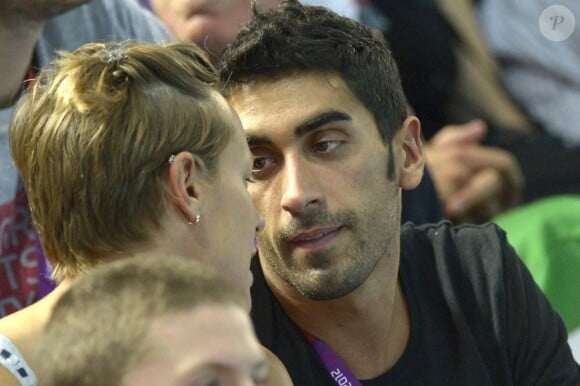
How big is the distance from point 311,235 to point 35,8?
763 millimetres

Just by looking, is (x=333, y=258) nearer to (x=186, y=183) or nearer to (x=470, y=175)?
(x=186, y=183)

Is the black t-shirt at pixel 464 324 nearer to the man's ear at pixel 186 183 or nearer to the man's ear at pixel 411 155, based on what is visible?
the man's ear at pixel 411 155

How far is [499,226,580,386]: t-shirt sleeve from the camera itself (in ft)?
7.09

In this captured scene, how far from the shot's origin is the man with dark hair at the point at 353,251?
200 centimetres

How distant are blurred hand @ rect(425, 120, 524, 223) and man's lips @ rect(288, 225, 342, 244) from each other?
1614mm

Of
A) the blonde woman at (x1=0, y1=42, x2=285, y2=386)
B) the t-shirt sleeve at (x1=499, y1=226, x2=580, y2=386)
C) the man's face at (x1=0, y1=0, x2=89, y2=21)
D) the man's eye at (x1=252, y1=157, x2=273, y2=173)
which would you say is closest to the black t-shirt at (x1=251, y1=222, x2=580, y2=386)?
the t-shirt sleeve at (x1=499, y1=226, x2=580, y2=386)

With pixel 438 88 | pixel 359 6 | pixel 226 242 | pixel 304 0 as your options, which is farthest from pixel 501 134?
pixel 226 242

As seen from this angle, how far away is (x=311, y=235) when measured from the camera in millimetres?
1968

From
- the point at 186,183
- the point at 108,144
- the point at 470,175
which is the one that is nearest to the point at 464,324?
the point at 186,183

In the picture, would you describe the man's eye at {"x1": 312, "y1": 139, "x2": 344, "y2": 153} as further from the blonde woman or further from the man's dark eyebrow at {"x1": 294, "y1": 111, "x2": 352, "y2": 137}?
the blonde woman

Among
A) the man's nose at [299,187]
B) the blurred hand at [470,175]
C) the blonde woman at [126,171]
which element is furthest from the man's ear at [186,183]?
the blurred hand at [470,175]

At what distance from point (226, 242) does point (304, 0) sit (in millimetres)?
1292

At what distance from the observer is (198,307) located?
1.16m

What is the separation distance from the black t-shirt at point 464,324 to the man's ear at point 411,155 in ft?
0.50
